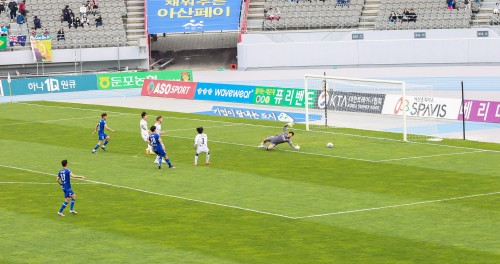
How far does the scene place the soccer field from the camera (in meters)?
23.7

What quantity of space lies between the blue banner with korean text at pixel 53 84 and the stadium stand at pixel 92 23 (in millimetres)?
6734

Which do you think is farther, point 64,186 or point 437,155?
point 437,155

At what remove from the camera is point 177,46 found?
267 ft

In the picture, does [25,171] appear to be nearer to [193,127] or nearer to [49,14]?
[193,127]

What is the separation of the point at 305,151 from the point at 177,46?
1685 inches

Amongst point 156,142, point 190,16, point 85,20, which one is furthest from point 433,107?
point 85,20

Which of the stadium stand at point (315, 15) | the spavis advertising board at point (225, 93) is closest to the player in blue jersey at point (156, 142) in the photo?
the spavis advertising board at point (225, 93)

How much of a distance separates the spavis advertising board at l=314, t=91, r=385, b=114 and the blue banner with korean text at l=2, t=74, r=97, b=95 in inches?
899

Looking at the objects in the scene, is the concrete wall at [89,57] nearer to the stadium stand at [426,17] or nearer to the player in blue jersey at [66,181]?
the stadium stand at [426,17]

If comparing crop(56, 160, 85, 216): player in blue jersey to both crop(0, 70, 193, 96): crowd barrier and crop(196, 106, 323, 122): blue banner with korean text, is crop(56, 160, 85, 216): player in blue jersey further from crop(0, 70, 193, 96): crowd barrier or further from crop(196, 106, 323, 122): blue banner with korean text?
crop(0, 70, 193, 96): crowd barrier

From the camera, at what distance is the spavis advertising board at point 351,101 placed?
2047 inches

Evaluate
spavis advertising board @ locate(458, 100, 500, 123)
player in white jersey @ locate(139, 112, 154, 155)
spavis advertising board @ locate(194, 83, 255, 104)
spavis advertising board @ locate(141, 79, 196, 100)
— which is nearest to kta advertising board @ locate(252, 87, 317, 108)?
spavis advertising board @ locate(194, 83, 255, 104)

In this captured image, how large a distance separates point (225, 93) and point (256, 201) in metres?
30.8

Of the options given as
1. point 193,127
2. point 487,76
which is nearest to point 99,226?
point 193,127
